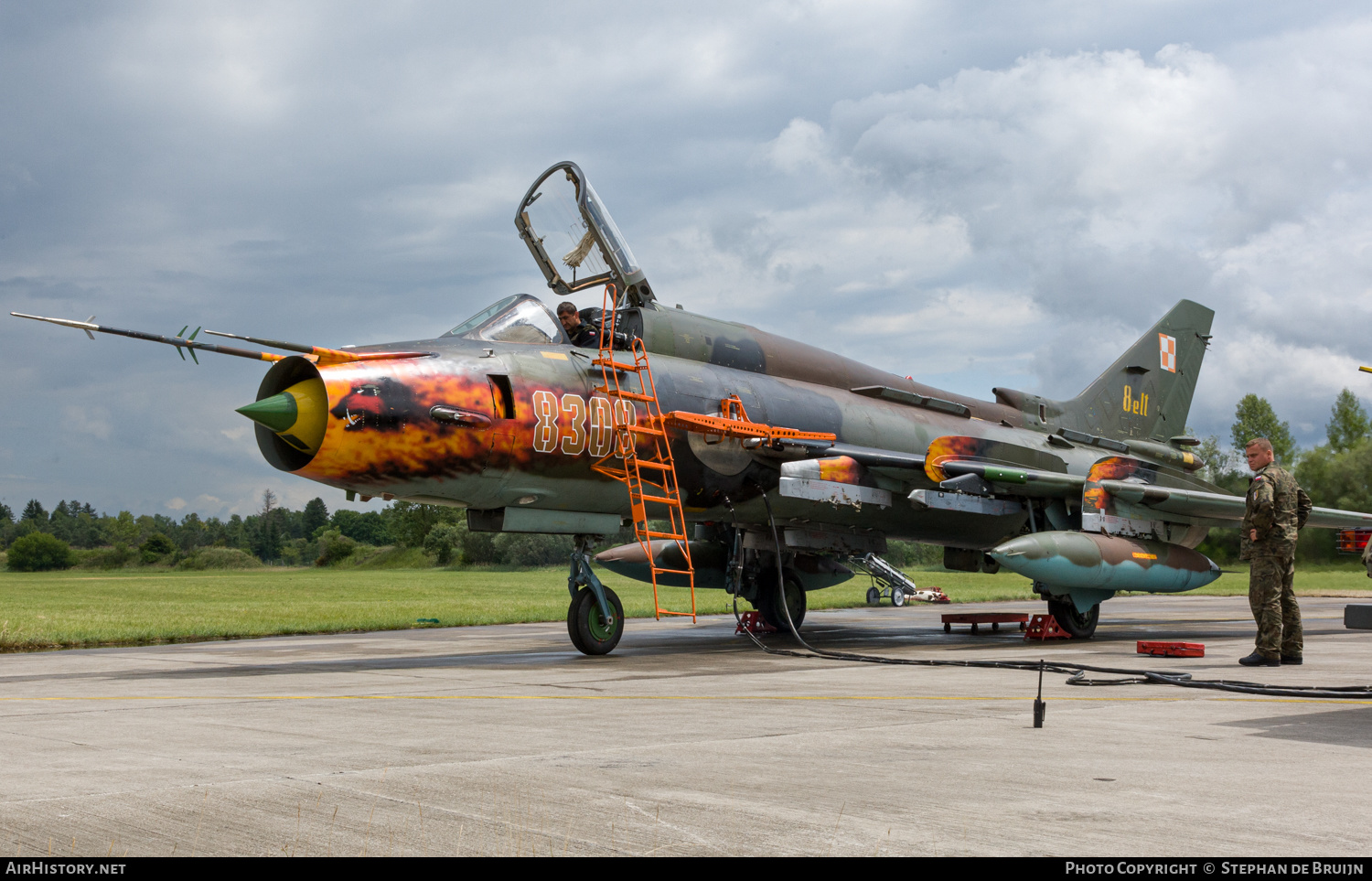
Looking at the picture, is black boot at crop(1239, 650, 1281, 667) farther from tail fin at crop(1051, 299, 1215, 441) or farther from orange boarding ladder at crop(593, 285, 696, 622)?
tail fin at crop(1051, 299, 1215, 441)

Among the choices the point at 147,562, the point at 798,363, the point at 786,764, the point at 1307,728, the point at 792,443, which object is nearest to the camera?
the point at 786,764

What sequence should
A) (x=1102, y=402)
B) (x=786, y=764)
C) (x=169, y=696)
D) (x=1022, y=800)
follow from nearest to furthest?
(x=1022, y=800) < (x=786, y=764) < (x=169, y=696) < (x=1102, y=402)

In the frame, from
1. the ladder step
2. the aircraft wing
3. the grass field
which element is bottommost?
the grass field

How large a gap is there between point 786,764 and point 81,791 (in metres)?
2.97

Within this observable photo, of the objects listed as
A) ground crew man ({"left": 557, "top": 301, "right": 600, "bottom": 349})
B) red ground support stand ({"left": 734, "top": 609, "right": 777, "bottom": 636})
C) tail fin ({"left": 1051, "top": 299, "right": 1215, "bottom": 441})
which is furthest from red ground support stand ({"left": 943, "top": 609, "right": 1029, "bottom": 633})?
ground crew man ({"left": 557, "top": 301, "right": 600, "bottom": 349})

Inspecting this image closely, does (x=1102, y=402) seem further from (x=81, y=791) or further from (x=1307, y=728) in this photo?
(x=81, y=791)

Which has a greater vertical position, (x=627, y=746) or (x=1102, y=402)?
(x=1102, y=402)

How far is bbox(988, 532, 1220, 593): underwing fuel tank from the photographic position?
44.3 feet

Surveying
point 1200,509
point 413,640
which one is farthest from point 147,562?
point 1200,509

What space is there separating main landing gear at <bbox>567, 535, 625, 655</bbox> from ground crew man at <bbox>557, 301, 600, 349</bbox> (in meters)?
2.38

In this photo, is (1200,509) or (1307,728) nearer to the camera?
(1307,728)

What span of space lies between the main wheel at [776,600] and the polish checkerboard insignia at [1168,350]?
8680 millimetres

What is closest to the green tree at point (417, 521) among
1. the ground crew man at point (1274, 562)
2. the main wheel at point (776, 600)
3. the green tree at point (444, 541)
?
the green tree at point (444, 541)

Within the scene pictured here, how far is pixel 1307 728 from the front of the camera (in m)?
6.07
